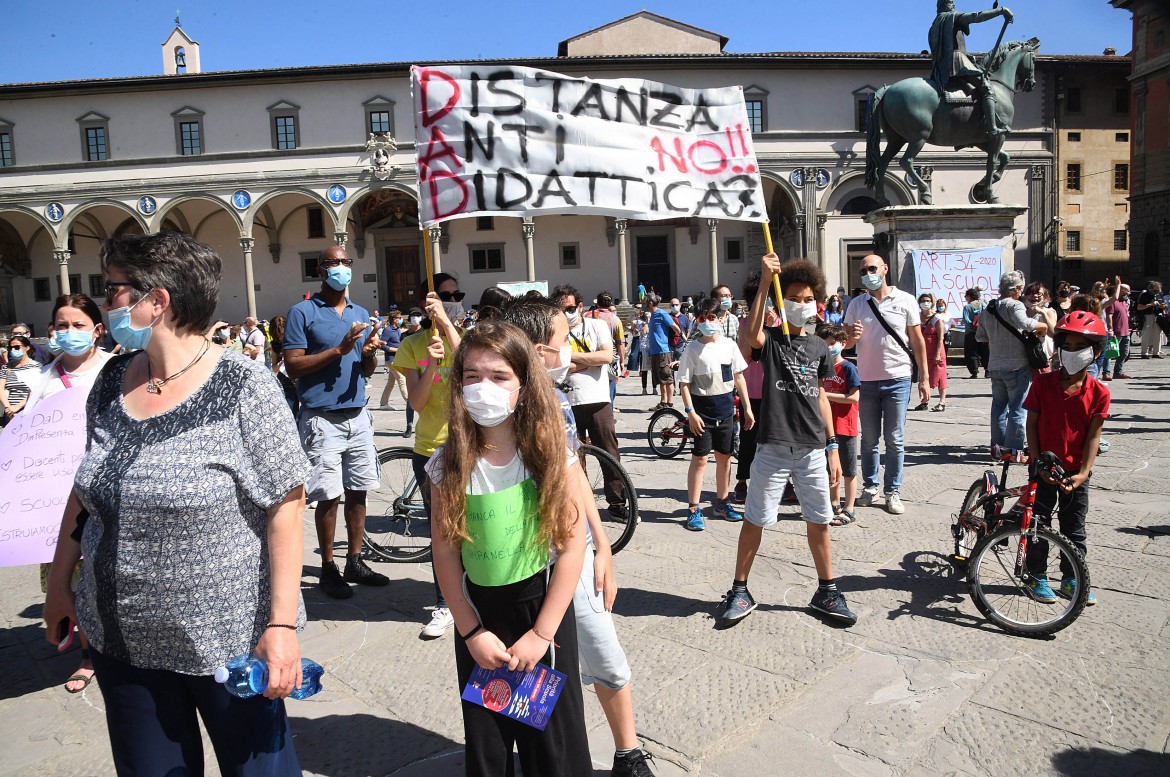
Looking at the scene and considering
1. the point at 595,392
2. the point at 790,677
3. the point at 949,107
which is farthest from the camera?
the point at 949,107

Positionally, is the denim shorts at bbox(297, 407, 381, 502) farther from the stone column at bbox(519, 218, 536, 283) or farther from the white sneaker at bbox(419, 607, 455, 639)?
the stone column at bbox(519, 218, 536, 283)

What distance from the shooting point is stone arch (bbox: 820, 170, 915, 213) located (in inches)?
1389

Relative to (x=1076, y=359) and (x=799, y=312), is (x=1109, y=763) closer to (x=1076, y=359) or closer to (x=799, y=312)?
(x=1076, y=359)

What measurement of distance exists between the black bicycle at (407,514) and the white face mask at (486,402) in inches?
115

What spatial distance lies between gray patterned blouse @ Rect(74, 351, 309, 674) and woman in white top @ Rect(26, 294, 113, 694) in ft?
6.81

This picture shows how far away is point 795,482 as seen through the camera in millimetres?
4035

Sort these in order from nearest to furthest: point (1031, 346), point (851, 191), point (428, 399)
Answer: point (428, 399), point (1031, 346), point (851, 191)

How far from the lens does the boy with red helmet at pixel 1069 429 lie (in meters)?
3.93

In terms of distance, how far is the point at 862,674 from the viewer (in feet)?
11.3

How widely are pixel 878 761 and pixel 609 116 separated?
3650mm

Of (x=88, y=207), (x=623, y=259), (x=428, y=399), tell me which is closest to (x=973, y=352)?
(x=428, y=399)

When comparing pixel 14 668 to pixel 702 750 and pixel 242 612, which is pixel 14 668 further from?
pixel 702 750

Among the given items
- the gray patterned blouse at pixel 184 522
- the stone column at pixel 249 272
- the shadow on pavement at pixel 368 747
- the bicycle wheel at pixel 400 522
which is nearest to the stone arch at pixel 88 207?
the stone column at pixel 249 272

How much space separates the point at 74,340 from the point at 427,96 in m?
2.16
